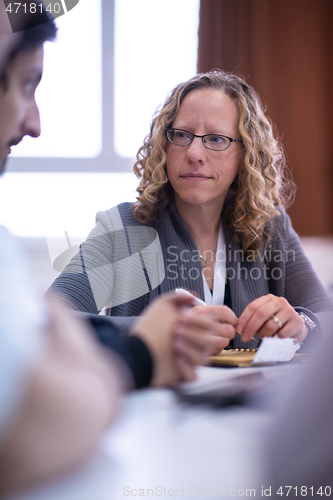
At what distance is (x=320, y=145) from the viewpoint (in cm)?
315

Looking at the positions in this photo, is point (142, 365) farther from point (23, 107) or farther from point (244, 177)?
point (244, 177)

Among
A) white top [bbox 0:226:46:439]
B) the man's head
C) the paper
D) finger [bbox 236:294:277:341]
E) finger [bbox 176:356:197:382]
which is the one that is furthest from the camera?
finger [bbox 236:294:277:341]

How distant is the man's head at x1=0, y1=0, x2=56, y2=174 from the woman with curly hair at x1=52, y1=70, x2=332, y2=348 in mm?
767

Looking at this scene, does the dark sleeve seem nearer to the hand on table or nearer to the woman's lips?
the hand on table

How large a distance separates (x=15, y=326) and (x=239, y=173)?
1258mm

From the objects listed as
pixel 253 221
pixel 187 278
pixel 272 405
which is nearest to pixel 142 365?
pixel 272 405

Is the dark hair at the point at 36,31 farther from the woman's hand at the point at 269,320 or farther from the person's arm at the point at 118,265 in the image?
the person's arm at the point at 118,265

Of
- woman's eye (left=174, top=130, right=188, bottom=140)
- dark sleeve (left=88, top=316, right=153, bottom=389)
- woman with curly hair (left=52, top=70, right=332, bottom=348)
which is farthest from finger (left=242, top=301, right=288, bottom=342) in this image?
woman's eye (left=174, top=130, right=188, bottom=140)

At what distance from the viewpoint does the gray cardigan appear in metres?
1.23

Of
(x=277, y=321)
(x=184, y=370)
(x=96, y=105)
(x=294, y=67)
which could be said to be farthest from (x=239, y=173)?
(x=294, y=67)

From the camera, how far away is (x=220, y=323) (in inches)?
30.8

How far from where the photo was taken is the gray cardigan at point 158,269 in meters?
1.23

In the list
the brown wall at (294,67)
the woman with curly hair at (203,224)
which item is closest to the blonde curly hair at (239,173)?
the woman with curly hair at (203,224)

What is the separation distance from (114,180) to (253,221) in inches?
73.1
